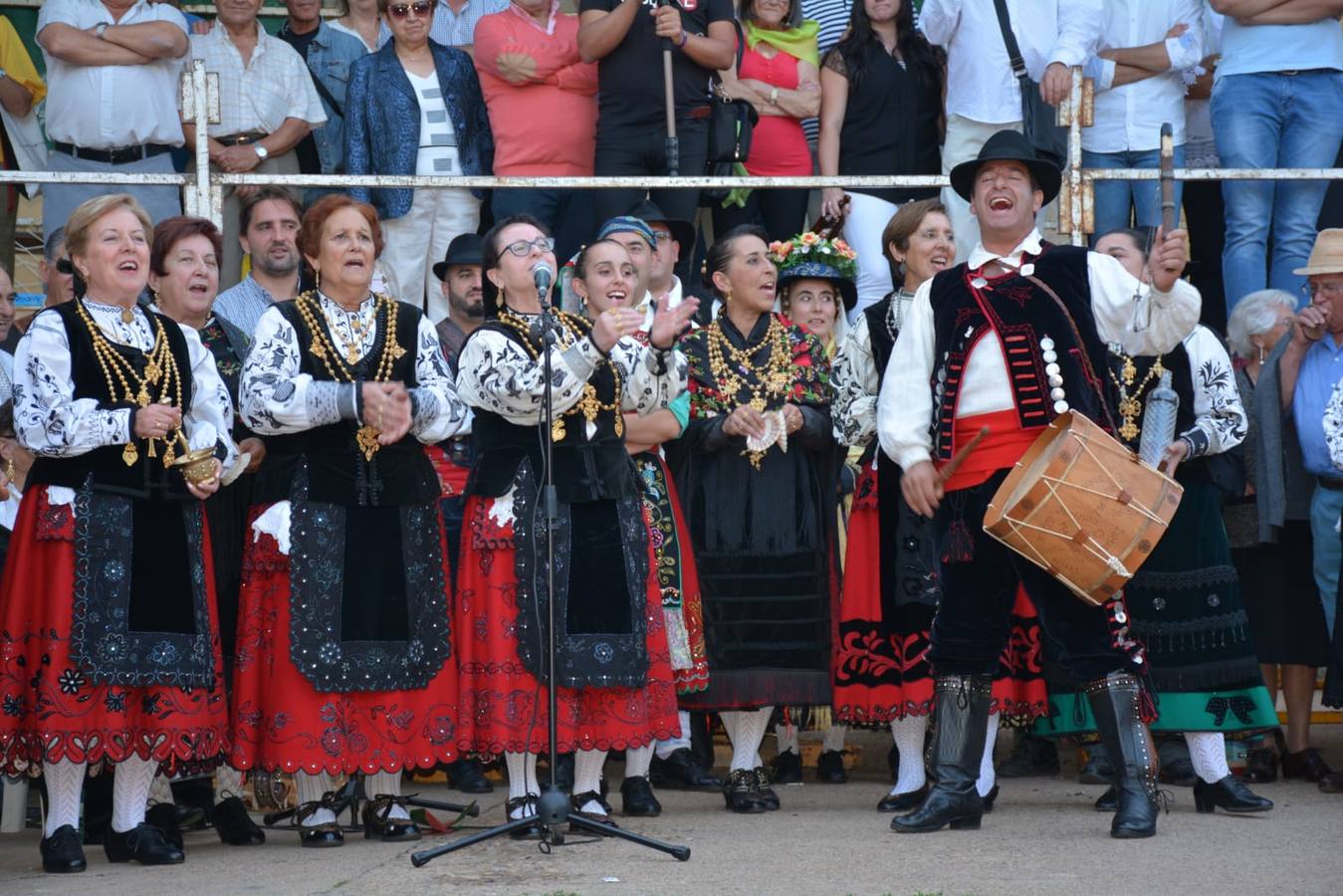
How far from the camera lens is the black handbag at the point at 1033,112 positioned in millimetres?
8273

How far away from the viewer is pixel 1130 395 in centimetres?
673

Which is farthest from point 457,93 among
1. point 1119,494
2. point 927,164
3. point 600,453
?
point 1119,494

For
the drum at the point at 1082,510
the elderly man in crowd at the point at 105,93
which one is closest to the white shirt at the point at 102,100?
the elderly man in crowd at the point at 105,93

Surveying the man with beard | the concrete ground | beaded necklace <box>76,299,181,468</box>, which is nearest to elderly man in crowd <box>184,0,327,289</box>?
the man with beard

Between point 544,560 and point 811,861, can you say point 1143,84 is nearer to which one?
point 544,560

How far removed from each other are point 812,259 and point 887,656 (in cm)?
185

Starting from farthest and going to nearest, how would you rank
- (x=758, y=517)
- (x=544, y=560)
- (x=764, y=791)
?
(x=758, y=517) → (x=764, y=791) → (x=544, y=560)

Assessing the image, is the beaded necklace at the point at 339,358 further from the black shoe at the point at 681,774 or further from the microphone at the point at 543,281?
the black shoe at the point at 681,774

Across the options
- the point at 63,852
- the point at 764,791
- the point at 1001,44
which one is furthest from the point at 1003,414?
the point at 1001,44

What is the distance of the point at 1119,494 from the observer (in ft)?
18.1

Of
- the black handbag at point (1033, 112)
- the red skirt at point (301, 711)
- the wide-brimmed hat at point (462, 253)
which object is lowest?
the red skirt at point (301, 711)

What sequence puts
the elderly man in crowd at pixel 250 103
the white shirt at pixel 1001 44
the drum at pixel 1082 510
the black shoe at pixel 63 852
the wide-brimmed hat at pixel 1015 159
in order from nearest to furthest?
the drum at pixel 1082 510 → the black shoe at pixel 63 852 → the wide-brimmed hat at pixel 1015 159 → the elderly man in crowd at pixel 250 103 → the white shirt at pixel 1001 44

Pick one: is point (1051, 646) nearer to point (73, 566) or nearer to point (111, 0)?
point (73, 566)

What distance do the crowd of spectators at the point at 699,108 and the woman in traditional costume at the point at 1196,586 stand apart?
1.57 m
